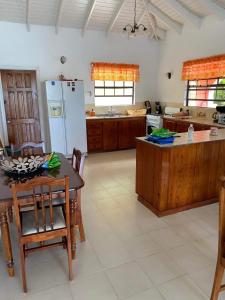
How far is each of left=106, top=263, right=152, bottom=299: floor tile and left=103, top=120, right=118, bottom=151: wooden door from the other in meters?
3.92

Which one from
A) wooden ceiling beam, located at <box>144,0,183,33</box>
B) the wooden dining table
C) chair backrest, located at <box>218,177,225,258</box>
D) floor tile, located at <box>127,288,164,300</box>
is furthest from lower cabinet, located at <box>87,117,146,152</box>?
chair backrest, located at <box>218,177,225,258</box>

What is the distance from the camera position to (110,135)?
18.8ft

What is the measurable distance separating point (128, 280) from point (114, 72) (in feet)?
16.7

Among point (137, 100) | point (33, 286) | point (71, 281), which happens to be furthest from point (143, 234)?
point (137, 100)

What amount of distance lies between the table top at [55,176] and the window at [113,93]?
398cm

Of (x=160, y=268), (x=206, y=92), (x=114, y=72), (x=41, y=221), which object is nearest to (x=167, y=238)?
(x=160, y=268)

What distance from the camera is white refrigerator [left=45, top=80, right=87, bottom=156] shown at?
16.4 ft

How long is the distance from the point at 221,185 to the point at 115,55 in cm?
526

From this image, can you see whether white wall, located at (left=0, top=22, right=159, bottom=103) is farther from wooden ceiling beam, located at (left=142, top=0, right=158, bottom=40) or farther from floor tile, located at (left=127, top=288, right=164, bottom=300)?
floor tile, located at (left=127, top=288, right=164, bottom=300)

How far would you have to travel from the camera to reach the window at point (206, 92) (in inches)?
191

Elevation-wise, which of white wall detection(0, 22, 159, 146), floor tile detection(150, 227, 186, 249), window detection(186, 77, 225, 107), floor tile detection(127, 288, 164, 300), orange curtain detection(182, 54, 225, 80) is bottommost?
floor tile detection(127, 288, 164, 300)

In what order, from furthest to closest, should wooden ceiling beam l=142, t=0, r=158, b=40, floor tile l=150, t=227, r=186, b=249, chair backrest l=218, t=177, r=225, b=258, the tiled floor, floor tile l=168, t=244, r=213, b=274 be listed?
1. wooden ceiling beam l=142, t=0, r=158, b=40
2. floor tile l=150, t=227, r=186, b=249
3. floor tile l=168, t=244, r=213, b=274
4. the tiled floor
5. chair backrest l=218, t=177, r=225, b=258

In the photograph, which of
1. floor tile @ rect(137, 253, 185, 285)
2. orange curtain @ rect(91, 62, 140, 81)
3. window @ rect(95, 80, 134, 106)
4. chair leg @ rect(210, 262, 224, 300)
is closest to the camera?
chair leg @ rect(210, 262, 224, 300)

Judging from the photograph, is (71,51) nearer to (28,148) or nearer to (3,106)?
(3,106)
